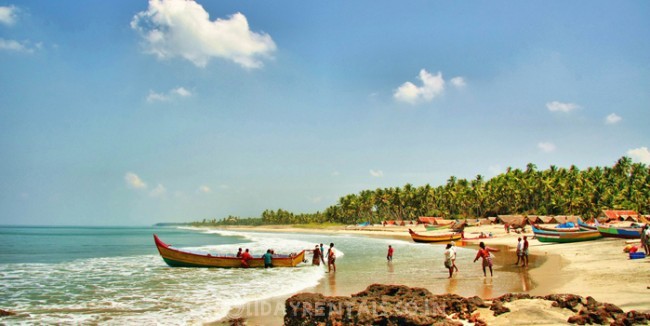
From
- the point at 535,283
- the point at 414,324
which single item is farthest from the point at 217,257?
the point at 414,324

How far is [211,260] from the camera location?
2439 cm

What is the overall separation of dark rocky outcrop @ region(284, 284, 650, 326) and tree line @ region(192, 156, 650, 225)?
217 ft

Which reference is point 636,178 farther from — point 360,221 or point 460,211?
point 360,221

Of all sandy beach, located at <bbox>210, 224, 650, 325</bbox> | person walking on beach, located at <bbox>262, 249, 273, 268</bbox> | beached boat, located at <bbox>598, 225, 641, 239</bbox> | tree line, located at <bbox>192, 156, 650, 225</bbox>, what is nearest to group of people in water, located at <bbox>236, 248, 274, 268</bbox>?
person walking on beach, located at <bbox>262, 249, 273, 268</bbox>

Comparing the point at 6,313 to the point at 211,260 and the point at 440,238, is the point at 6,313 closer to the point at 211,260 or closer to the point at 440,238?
the point at 211,260

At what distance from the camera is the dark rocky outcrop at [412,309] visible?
770cm

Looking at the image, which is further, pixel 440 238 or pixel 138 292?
pixel 440 238

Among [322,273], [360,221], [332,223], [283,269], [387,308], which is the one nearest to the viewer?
[387,308]

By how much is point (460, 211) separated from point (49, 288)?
9062 cm

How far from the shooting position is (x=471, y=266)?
21.3 m

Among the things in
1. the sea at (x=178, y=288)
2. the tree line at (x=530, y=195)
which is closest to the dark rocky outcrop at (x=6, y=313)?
the sea at (x=178, y=288)

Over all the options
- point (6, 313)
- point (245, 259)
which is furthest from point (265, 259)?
point (6, 313)

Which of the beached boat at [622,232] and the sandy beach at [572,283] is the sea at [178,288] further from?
the beached boat at [622,232]

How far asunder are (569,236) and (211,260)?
88.7 ft
